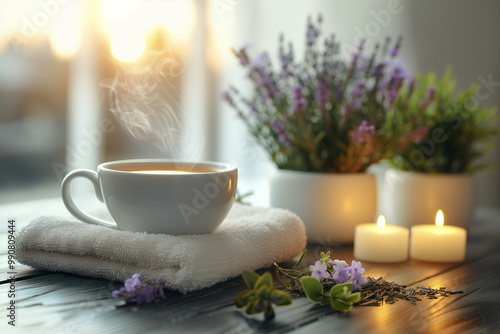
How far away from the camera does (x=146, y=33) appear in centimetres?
255

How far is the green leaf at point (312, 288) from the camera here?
25.1 inches

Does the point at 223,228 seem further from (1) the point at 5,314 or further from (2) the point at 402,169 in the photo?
(2) the point at 402,169

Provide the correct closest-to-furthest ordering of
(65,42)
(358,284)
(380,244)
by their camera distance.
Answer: (358,284), (380,244), (65,42)

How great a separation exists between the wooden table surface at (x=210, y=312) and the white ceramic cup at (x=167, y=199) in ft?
0.29

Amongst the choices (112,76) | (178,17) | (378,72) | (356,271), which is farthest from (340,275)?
(178,17)

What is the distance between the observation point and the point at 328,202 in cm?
100

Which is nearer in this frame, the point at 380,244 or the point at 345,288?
the point at 345,288

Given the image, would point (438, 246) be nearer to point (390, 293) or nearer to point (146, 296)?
point (390, 293)

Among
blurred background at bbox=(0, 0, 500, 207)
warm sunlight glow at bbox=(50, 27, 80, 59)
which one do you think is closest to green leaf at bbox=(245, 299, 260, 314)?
blurred background at bbox=(0, 0, 500, 207)

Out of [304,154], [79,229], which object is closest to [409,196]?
[304,154]

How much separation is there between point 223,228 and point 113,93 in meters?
1.89

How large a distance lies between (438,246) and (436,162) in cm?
31

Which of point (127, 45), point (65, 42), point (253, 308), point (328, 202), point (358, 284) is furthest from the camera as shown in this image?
point (127, 45)

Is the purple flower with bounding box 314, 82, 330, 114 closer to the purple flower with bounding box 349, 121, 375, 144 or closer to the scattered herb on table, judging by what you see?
the purple flower with bounding box 349, 121, 375, 144
